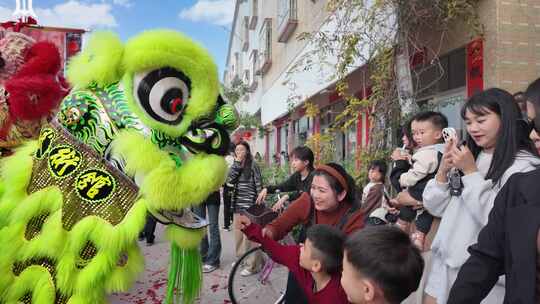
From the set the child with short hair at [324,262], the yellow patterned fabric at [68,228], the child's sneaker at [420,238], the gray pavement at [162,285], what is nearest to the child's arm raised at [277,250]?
the child with short hair at [324,262]

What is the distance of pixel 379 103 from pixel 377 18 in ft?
3.18

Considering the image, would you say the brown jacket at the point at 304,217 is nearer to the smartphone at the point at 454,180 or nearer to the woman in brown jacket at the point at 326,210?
the woman in brown jacket at the point at 326,210

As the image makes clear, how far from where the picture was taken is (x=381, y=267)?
1.45 meters

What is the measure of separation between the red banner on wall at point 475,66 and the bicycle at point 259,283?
8.88ft

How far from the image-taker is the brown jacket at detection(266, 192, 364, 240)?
8.03 feet

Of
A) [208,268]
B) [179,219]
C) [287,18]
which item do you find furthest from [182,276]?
[287,18]

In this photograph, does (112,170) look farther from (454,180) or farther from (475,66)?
(475,66)

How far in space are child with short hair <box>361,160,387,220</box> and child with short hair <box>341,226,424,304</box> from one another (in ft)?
4.90

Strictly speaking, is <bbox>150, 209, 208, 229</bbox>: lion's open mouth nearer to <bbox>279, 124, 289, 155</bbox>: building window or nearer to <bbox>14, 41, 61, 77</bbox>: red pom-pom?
<bbox>14, 41, 61, 77</bbox>: red pom-pom

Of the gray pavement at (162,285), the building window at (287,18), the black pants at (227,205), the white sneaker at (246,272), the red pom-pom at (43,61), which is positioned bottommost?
the gray pavement at (162,285)

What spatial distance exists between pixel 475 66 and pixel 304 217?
3079mm

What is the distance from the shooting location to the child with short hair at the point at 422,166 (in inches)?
100

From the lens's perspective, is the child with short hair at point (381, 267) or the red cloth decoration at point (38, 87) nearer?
the child with short hair at point (381, 267)

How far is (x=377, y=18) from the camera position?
4.87 meters
